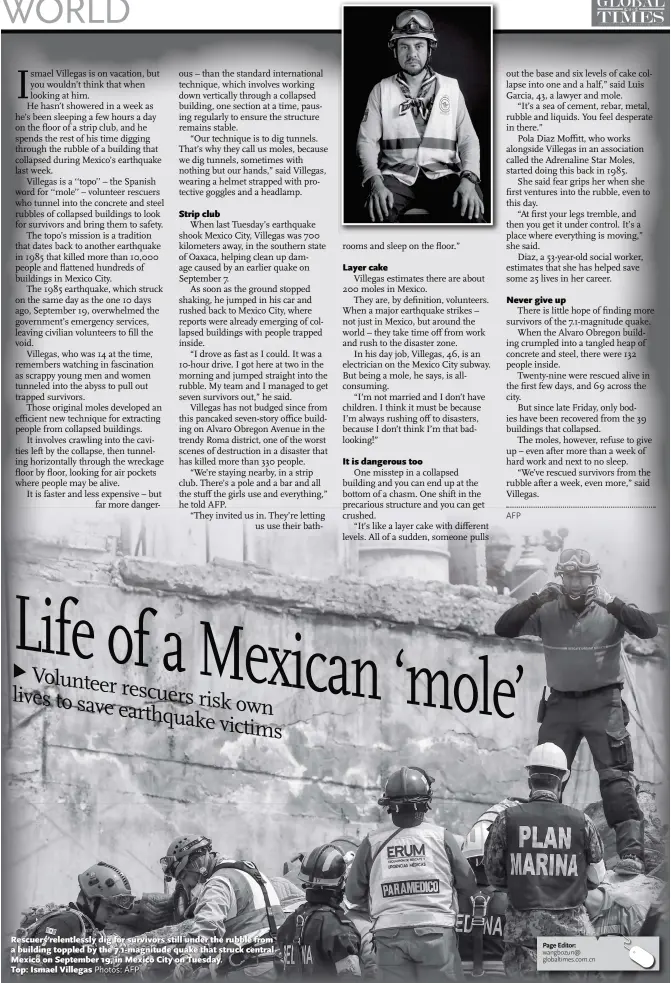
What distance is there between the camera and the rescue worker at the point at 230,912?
945cm

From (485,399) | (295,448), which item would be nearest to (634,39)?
(485,399)

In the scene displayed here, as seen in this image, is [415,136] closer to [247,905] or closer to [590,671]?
[590,671]

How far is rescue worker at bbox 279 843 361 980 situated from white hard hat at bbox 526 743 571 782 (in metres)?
1.51

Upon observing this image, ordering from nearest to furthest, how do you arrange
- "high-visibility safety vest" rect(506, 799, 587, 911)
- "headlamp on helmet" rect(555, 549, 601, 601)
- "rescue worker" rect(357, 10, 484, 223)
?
"high-visibility safety vest" rect(506, 799, 587, 911) < "headlamp on helmet" rect(555, 549, 601, 601) < "rescue worker" rect(357, 10, 484, 223)

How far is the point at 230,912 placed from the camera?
9.47 m

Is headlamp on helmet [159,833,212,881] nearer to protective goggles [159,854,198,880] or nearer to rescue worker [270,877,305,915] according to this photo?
protective goggles [159,854,198,880]

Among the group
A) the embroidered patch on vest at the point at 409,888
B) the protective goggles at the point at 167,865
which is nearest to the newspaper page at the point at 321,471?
the protective goggles at the point at 167,865

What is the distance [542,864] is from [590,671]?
1.39m

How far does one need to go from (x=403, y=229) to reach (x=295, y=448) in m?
1.76

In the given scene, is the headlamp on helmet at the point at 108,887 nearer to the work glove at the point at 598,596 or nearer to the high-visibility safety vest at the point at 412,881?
the high-visibility safety vest at the point at 412,881

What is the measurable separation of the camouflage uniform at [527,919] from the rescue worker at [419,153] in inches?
168

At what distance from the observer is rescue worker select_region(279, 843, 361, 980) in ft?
30.8

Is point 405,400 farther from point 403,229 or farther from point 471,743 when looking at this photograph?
point 471,743

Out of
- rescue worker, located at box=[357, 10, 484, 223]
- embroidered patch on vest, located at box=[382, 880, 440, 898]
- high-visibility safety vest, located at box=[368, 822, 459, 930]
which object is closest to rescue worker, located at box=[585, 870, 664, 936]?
high-visibility safety vest, located at box=[368, 822, 459, 930]
